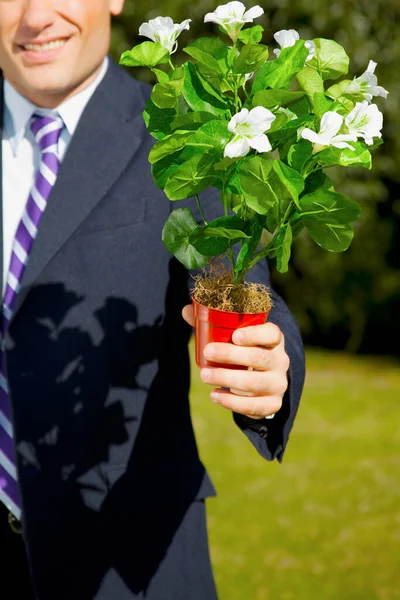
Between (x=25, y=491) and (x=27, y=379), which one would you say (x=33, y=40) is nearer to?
(x=27, y=379)

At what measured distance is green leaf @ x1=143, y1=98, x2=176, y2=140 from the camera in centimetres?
176

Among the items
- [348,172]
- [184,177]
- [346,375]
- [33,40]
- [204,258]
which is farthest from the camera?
[346,375]

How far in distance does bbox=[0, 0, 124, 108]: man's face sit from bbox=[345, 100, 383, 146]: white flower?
119 centimetres

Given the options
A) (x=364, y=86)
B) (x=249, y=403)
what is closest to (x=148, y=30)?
(x=364, y=86)

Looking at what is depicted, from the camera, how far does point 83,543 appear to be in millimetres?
2570

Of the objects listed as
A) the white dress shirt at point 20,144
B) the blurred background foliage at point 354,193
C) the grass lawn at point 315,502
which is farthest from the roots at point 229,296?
the blurred background foliage at point 354,193

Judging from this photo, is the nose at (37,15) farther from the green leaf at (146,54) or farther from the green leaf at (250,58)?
the green leaf at (250,58)

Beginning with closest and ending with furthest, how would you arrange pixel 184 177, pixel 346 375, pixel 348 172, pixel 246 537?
pixel 184 177, pixel 246 537, pixel 348 172, pixel 346 375

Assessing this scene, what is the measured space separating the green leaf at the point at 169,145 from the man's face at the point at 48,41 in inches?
38.5

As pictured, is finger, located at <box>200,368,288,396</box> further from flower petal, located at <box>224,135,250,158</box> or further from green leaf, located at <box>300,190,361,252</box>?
flower petal, located at <box>224,135,250,158</box>

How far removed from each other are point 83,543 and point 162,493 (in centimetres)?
29

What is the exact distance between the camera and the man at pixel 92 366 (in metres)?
2.53

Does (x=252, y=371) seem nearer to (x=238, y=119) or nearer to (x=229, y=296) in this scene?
(x=229, y=296)

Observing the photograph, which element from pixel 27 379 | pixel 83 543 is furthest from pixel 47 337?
pixel 83 543
